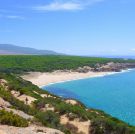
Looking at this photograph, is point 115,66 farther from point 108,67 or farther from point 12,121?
point 12,121

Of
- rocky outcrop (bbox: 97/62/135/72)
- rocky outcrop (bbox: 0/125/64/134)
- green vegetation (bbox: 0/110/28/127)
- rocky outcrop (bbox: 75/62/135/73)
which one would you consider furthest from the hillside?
rocky outcrop (bbox: 97/62/135/72)

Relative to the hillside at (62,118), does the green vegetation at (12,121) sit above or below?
above

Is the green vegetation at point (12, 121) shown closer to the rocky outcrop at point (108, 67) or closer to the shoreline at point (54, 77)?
the shoreline at point (54, 77)

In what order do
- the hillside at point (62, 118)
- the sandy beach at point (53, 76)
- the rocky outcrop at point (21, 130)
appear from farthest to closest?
1. the sandy beach at point (53, 76)
2. the hillside at point (62, 118)
3. the rocky outcrop at point (21, 130)

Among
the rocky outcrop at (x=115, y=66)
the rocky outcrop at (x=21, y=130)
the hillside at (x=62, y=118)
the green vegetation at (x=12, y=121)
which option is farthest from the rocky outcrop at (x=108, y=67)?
the rocky outcrop at (x=21, y=130)

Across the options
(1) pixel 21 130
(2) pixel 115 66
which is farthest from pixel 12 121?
(2) pixel 115 66

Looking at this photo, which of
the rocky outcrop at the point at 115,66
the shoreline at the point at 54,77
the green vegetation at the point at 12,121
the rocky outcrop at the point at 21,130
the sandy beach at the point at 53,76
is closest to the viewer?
the rocky outcrop at the point at 21,130

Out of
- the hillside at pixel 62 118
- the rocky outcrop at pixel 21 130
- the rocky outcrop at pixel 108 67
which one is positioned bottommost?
the rocky outcrop at pixel 108 67

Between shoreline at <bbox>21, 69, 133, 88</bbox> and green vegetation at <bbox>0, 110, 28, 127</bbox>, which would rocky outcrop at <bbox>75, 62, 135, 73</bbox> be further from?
green vegetation at <bbox>0, 110, 28, 127</bbox>
